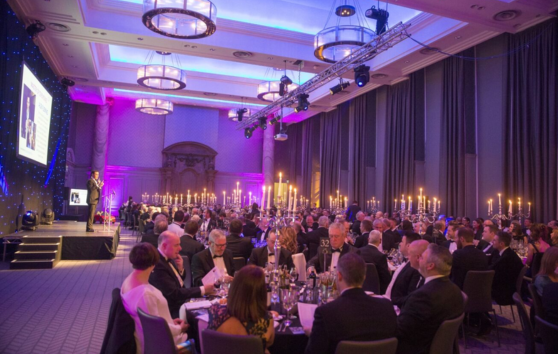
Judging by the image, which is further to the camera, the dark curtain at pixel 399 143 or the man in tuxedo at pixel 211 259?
the dark curtain at pixel 399 143

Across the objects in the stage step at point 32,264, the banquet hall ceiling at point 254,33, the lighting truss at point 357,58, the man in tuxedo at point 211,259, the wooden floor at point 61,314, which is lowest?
the wooden floor at point 61,314

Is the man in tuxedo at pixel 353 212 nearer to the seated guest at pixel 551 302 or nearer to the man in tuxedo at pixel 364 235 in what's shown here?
the man in tuxedo at pixel 364 235

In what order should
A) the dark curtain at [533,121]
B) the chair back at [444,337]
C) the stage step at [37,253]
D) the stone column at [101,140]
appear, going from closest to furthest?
the chair back at [444,337] → the stage step at [37,253] → the dark curtain at [533,121] → the stone column at [101,140]

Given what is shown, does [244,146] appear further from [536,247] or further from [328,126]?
[536,247]

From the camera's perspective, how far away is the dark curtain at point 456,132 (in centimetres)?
1136

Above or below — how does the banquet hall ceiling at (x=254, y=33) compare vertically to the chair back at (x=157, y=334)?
above

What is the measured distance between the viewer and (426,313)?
2.75 meters

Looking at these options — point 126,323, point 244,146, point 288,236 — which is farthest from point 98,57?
point 126,323

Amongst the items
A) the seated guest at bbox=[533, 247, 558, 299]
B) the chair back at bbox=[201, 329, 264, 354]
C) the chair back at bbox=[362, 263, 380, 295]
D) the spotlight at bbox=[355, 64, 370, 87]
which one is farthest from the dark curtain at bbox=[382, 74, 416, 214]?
the chair back at bbox=[201, 329, 264, 354]

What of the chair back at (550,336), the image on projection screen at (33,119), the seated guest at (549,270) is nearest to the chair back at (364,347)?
the chair back at (550,336)

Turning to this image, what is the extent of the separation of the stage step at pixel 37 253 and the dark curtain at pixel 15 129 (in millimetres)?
720

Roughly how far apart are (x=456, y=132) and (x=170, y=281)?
10.4 meters

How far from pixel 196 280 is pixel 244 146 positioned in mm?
18877

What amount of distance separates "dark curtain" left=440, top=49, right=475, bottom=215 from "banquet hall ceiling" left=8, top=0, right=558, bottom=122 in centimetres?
77
